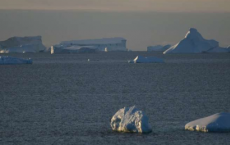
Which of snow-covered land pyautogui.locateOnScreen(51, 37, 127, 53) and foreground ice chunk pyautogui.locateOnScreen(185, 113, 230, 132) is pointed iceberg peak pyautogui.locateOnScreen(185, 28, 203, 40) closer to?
snow-covered land pyautogui.locateOnScreen(51, 37, 127, 53)

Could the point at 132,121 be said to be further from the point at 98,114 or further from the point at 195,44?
the point at 195,44

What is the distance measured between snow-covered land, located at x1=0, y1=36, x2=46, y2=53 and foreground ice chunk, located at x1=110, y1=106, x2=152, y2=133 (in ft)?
428

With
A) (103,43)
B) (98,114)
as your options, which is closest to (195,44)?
(103,43)

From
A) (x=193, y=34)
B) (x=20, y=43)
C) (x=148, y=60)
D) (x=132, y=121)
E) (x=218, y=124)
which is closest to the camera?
(x=132, y=121)

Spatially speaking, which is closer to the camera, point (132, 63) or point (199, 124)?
point (199, 124)

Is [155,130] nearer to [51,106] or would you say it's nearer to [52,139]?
[52,139]

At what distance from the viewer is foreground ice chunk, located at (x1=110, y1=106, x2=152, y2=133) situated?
671 inches

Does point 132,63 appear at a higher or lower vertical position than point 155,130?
higher

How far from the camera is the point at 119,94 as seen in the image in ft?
108

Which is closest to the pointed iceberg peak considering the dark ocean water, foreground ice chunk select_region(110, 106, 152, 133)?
the dark ocean water

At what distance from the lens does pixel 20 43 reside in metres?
149

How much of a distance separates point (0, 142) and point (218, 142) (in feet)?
21.5

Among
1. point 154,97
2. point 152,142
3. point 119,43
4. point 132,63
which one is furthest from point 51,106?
point 119,43

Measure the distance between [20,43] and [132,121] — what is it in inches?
5309
